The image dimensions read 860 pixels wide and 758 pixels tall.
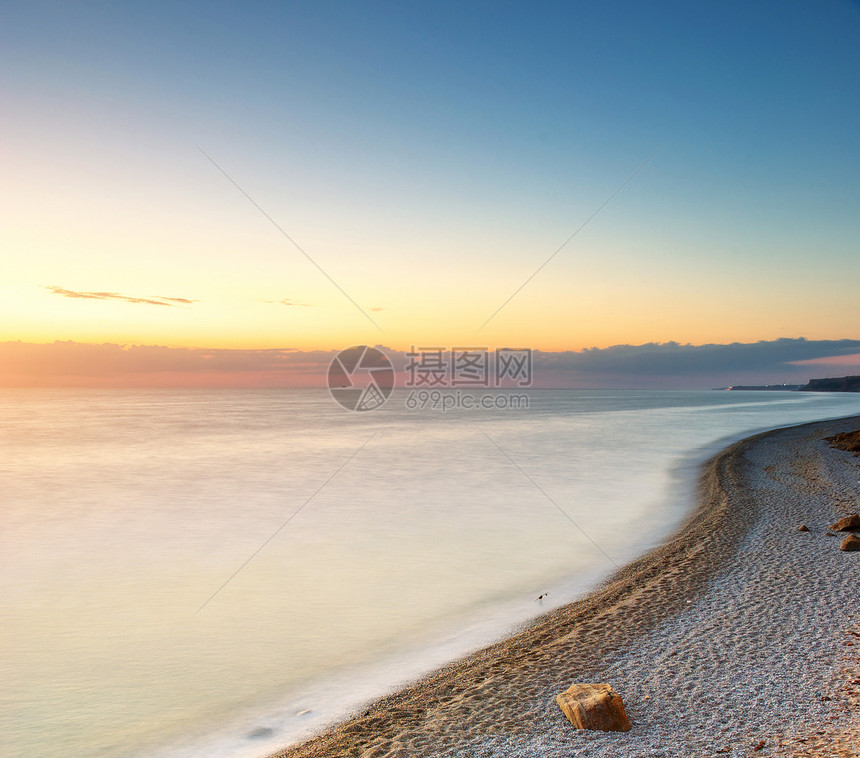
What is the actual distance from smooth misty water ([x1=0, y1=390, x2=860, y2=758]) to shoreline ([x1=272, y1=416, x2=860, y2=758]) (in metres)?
0.44

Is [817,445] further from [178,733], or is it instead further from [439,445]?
[178,733]

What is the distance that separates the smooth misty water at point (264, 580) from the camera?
4.62 meters

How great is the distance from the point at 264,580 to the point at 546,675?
4.89 m

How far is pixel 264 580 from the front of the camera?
805cm

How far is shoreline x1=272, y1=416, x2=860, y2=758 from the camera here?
362 cm

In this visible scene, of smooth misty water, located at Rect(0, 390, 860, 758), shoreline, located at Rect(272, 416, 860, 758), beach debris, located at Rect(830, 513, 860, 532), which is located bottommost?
smooth misty water, located at Rect(0, 390, 860, 758)

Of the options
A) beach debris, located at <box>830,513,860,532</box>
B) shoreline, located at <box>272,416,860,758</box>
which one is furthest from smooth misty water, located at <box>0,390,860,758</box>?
beach debris, located at <box>830,513,860,532</box>

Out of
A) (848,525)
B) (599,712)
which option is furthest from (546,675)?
(848,525)

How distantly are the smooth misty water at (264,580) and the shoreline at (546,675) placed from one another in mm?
444

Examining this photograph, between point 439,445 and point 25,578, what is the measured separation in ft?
67.1

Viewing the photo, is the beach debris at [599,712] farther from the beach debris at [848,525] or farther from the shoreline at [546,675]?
the beach debris at [848,525]

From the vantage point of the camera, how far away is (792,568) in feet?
22.5

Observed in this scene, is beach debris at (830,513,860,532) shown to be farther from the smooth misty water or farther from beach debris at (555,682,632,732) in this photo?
beach debris at (555,682,632,732)

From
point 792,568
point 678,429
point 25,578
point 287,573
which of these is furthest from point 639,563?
→ point 678,429
